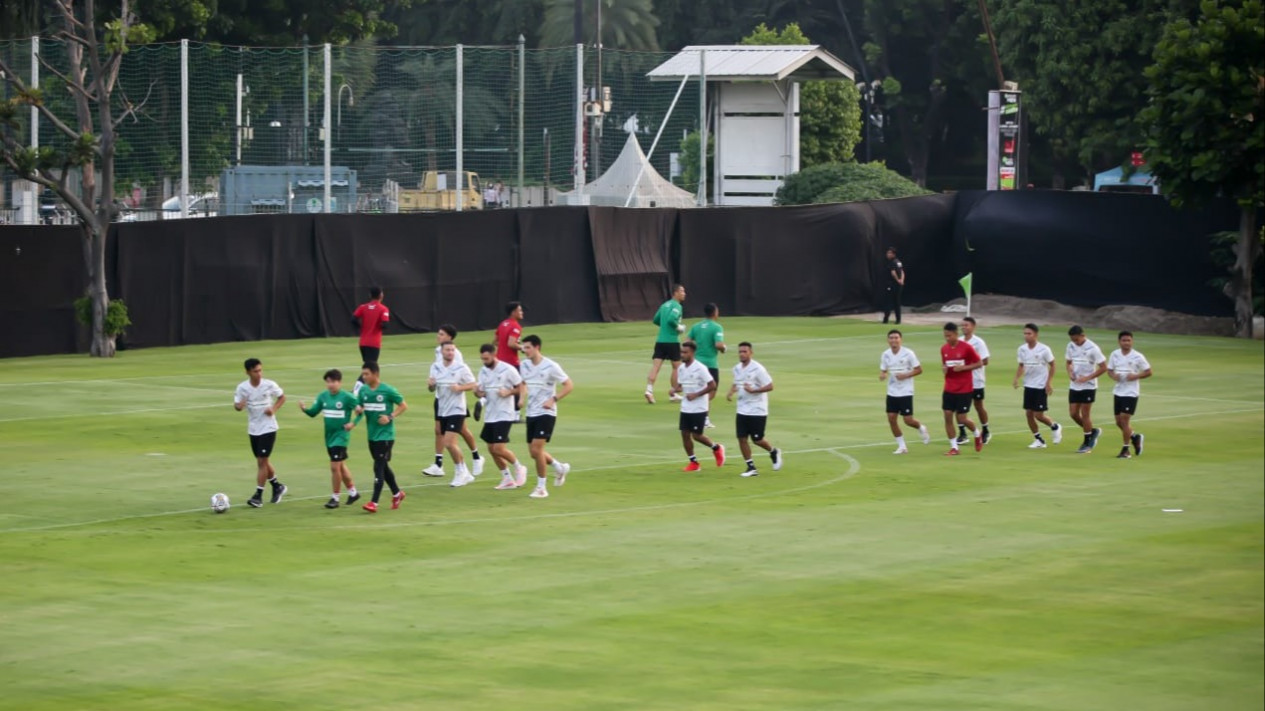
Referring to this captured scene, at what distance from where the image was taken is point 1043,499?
959 inches

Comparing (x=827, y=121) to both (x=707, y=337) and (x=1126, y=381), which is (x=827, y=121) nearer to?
(x=707, y=337)

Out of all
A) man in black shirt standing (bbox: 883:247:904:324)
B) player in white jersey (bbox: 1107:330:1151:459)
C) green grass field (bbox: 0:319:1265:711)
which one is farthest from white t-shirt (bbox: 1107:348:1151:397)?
man in black shirt standing (bbox: 883:247:904:324)

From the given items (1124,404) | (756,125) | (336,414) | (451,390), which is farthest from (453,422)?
(756,125)

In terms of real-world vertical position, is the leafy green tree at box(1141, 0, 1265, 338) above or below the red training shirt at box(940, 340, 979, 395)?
above

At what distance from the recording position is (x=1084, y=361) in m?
28.4

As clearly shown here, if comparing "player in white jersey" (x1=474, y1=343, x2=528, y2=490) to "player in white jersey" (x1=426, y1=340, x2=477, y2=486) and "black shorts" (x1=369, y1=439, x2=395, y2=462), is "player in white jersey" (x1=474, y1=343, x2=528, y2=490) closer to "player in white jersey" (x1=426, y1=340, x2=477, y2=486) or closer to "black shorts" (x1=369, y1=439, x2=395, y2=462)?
"player in white jersey" (x1=426, y1=340, x2=477, y2=486)

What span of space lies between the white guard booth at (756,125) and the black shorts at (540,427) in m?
38.3

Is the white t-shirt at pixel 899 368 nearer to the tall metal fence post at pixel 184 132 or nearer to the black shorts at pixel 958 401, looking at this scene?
the black shorts at pixel 958 401

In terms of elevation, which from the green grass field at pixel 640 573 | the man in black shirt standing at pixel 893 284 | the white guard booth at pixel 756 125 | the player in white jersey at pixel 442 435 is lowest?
the green grass field at pixel 640 573

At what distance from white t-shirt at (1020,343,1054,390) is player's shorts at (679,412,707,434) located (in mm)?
5541

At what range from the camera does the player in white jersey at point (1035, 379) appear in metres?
28.8

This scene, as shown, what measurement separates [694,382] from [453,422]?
343 cm

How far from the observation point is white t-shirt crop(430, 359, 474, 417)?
24.4 meters

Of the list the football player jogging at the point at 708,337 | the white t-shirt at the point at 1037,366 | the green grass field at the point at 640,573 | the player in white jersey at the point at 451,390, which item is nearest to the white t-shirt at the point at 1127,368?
the white t-shirt at the point at 1037,366
